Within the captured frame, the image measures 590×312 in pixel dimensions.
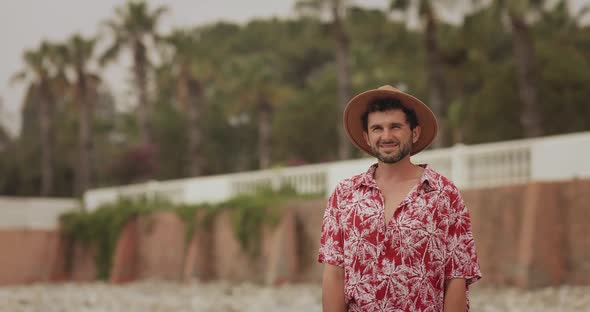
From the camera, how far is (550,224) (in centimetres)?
1295

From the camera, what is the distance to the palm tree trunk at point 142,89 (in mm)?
37125

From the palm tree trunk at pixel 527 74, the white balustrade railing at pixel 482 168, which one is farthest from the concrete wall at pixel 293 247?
the palm tree trunk at pixel 527 74

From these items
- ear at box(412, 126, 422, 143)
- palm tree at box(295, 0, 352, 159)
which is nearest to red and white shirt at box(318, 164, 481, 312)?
ear at box(412, 126, 422, 143)

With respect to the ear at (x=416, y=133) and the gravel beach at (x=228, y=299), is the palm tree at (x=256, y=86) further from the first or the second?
the ear at (x=416, y=133)

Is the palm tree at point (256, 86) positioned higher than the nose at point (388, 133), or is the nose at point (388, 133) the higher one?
the palm tree at point (256, 86)

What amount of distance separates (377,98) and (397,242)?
2.03 ft

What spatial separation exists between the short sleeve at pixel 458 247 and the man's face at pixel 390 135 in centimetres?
27

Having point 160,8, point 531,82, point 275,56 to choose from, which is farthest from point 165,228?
point 275,56

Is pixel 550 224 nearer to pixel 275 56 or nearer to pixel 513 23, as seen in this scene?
pixel 513 23

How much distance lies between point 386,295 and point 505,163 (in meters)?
11.6

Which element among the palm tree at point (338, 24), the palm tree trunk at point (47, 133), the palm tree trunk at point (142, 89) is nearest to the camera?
the palm tree at point (338, 24)

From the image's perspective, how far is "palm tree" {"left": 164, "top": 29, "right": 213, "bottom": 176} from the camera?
37.7 m

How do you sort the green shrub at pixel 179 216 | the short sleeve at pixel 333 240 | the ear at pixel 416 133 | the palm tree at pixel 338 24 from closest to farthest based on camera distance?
the short sleeve at pixel 333 240 < the ear at pixel 416 133 < the green shrub at pixel 179 216 < the palm tree at pixel 338 24

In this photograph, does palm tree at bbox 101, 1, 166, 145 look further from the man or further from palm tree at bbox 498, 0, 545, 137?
the man
